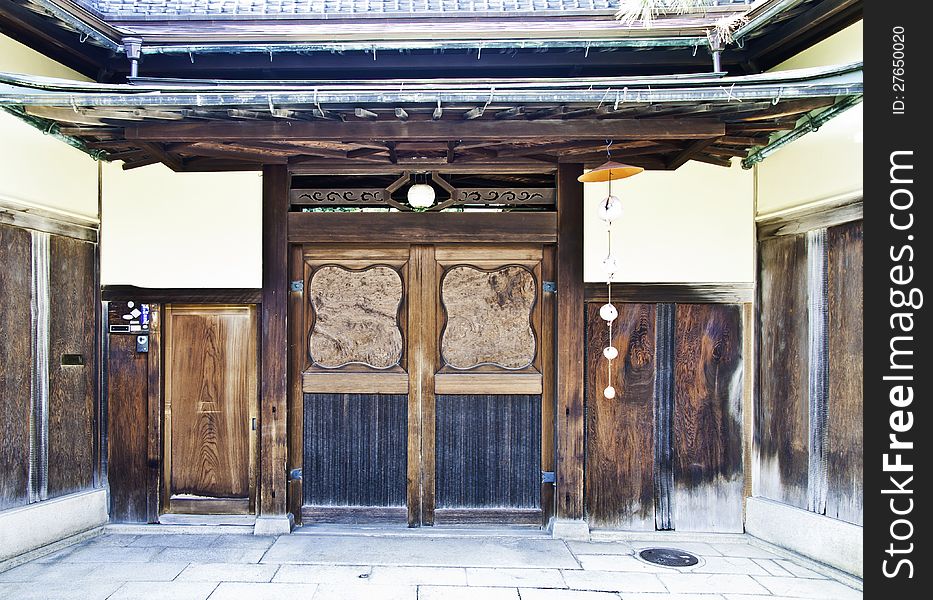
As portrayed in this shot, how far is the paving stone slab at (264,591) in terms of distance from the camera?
3.97 metres

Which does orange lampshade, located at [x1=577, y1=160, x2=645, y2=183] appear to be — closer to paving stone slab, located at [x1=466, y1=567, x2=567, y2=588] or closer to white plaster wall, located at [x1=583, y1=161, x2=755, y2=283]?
white plaster wall, located at [x1=583, y1=161, x2=755, y2=283]

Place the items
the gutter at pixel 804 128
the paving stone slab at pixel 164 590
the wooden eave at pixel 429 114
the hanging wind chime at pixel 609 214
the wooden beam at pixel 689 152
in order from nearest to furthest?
the wooden eave at pixel 429 114 → the gutter at pixel 804 128 → the paving stone slab at pixel 164 590 → the hanging wind chime at pixel 609 214 → the wooden beam at pixel 689 152

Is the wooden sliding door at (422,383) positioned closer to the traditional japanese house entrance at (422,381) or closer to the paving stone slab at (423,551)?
the traditional japanese house entrance at (422,381)

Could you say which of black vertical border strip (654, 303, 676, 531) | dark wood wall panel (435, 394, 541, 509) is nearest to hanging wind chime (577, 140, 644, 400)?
black vertical border strip (654, 303, 676, 531)

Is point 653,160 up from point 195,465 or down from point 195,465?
up

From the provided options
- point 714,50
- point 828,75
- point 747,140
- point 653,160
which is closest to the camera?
point 828,75

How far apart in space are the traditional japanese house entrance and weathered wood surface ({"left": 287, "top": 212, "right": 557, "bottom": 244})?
0.33 feet

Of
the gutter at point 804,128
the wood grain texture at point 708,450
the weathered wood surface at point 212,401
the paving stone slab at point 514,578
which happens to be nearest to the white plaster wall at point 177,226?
the weathered wood surface at point 212,401

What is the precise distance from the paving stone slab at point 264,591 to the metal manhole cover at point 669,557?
2820mm

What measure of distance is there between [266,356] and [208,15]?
3310 millimetres

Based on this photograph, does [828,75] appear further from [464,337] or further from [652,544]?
[652,544]

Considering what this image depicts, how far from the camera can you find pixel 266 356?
5.12 meters

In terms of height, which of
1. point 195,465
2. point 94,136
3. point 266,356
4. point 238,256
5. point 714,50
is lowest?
point 195,465

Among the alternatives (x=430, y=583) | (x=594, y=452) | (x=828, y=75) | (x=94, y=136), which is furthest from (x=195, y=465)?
(x=828, y=75)
